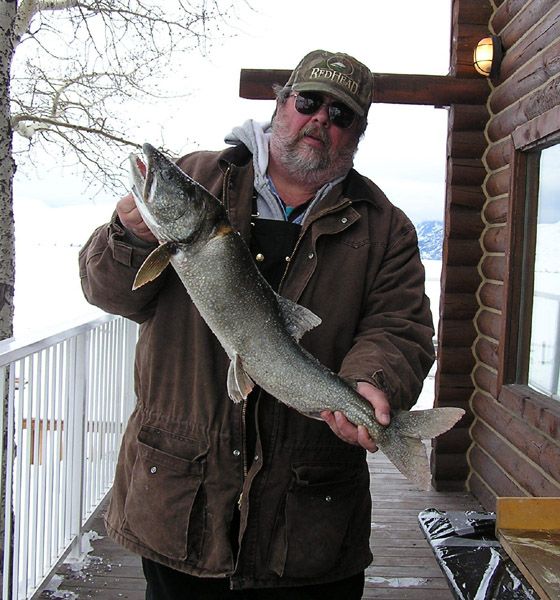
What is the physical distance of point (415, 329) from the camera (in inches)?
97.0

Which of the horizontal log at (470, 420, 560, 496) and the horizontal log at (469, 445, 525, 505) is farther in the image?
the horizontal log at (469, 445, 525, 505)

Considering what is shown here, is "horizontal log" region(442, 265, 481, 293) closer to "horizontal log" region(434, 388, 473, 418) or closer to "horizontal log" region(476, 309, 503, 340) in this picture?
"horizontal log" region(476, 309, 503, 340)

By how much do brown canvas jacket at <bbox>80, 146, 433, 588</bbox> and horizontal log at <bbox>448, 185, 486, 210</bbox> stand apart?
3465mm

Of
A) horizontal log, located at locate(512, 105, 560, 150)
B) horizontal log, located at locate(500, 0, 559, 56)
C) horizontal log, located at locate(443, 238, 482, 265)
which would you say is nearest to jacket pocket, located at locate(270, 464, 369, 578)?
horizontal log, located at locate(512, 105, 560, 150)

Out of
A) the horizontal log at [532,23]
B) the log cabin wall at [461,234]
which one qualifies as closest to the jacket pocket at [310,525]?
the horizontal log at [532,23]

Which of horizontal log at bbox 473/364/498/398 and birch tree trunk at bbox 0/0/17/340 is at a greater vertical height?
birch tree trunk at bbox 0/0/17/340

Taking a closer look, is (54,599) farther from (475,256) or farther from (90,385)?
(475,256)

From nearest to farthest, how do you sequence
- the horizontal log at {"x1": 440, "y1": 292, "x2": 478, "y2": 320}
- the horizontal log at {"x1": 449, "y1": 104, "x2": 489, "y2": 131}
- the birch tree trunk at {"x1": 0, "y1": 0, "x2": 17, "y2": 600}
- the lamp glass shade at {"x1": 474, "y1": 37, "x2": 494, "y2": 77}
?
the lamp glass shade at {"x1": 474, "y1": 37, "x2": 494, "y2": 77} < the birch tree trunk at {"x1": 0, "y1": 0, "x2": 17, "y2": 600} < the horizontal log at {"x1": 449, "y1": 104, "x2": 489, "y2": 131} < the horizontal log at {"x1": 440, "y1": 292, "x2": 478, "y2": 320}

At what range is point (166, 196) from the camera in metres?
2.02

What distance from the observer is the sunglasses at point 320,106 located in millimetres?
2482

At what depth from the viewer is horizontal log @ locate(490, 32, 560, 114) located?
4.26 metres

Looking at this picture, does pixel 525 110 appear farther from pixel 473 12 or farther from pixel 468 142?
pixel 473 12

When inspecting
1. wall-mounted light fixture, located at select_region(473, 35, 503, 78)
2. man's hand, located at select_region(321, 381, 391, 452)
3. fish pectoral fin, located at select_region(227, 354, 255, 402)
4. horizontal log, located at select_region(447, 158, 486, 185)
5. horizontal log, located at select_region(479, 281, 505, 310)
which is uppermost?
wall-mounted light fixture, located at select_region(473, 35, 503, 78)

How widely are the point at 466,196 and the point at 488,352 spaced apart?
1.36m
